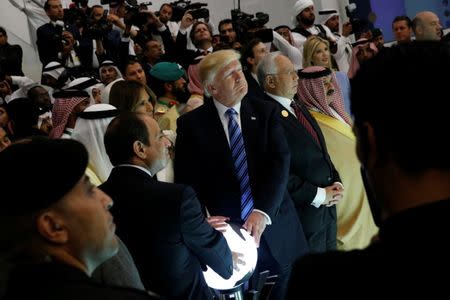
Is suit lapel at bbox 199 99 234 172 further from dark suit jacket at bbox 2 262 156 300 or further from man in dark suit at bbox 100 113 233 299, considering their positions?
dark suit jacket at bbox 2 262 156 300

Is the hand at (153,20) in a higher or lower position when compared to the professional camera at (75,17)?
lower

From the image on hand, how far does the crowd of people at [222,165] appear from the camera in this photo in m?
0.91

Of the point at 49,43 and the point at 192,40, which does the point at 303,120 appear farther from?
the point at 49,43

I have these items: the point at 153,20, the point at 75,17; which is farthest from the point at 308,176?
the point at 75,17

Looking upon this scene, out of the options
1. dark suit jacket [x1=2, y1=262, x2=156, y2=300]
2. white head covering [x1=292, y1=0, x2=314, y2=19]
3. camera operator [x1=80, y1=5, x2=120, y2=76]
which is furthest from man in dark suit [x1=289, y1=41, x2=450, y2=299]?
white head covering [x1=292, y1=0, x2=314, y2=19]

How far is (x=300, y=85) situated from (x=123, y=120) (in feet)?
5.64

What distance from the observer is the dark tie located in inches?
129

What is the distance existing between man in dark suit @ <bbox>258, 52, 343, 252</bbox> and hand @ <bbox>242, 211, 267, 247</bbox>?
382mm

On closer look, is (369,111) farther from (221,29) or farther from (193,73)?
(221,29)

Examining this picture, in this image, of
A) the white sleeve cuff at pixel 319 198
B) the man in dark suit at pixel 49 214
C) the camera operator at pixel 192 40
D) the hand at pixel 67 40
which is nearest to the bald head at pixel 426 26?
the camera operator at pixel 192 40

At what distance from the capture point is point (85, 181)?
1.40 metres

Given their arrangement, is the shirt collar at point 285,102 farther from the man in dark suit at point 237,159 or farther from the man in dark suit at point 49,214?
the man in dark suit at point 49,214

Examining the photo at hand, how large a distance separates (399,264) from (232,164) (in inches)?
78.9

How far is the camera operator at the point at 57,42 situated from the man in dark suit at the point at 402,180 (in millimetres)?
5736
